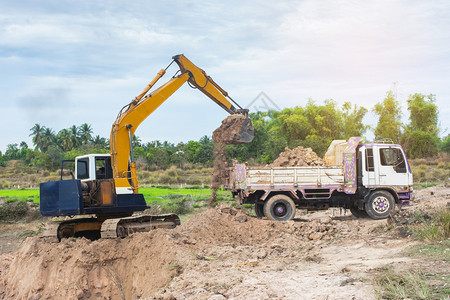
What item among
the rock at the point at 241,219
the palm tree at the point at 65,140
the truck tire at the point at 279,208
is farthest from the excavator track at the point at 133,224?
the palm tree at the point at 65,140

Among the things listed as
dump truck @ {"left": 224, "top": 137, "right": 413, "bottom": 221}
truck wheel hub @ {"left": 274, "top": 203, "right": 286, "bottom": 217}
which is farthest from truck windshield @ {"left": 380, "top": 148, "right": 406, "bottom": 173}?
truck wheel hub @ {"left": 274, "top": 203, "right": 286, "bottom": 217}

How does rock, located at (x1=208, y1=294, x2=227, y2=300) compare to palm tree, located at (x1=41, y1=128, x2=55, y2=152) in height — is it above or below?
below

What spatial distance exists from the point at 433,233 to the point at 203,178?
3976 cm

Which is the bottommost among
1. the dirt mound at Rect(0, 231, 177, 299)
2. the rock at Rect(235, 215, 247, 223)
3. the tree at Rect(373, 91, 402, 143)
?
the dirt mound at Rect(0, 231, 177, 299)

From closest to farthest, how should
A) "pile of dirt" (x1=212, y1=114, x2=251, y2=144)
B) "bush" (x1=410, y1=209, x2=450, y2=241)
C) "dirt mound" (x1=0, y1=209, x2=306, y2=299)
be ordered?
"bush" (x1=410, y1=209, x2=450, y2=241) → "dirt mound" (x1=0, y1=209, x2=306, y2=299) → "pile of dirt" (x1=212, y1=114, x2=251, y2=144)

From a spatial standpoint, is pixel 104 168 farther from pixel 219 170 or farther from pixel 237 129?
pixel 219 170

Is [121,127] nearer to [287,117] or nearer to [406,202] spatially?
[406,202]

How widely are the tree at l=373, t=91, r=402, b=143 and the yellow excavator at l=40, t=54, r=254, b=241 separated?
113 feet

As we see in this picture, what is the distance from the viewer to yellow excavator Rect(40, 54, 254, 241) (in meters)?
10.9

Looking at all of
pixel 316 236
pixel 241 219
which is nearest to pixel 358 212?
pixel 316 236

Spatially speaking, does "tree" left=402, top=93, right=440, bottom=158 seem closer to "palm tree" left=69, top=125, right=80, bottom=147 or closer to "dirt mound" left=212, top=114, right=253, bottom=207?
"dirt mound" left=212, top=114, right=253, bottom=207

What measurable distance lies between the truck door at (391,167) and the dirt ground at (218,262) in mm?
2340

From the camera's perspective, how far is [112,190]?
36.9 ft

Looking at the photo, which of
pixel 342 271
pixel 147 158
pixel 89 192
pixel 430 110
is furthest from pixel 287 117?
pixel 342 271
